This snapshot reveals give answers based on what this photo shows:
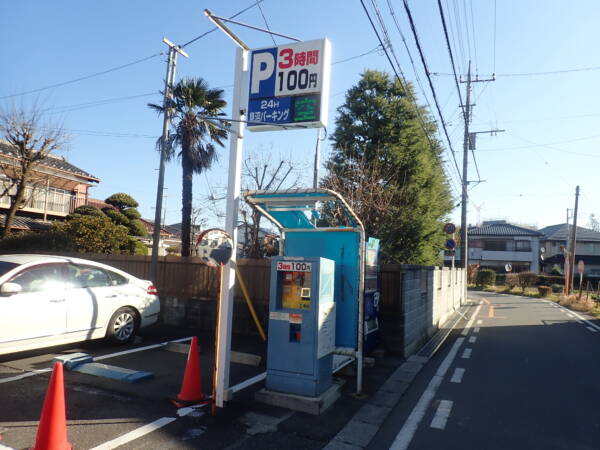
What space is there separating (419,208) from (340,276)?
12203 millimetres

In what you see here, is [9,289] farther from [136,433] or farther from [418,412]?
[418,412]

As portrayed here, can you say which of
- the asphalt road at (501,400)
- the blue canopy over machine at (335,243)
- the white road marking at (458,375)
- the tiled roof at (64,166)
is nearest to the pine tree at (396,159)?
the asphalt road at (501,400)

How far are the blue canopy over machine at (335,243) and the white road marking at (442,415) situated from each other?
1015 mm

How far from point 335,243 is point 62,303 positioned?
431 centimetres

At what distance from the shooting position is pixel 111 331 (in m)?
7.42

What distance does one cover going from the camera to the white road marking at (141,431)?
3766 mm

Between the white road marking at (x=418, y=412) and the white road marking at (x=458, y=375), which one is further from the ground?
the white road marking at (x=418, y=412)

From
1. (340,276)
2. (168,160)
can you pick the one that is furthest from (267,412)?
(168,160)

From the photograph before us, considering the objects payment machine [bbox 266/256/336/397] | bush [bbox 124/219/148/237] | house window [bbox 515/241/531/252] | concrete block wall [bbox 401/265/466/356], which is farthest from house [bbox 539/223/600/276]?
payment machine [bbox 266/256/336/397]

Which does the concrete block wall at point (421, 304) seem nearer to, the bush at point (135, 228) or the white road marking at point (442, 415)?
the white road marking at point (442, 415)

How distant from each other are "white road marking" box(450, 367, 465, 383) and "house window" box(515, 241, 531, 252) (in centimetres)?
4921

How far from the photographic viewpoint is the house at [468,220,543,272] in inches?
1980

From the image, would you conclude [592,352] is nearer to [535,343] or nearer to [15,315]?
[535,343]

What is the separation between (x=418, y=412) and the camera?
5098mm
